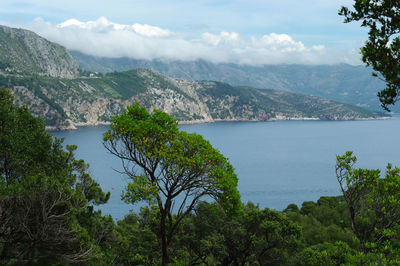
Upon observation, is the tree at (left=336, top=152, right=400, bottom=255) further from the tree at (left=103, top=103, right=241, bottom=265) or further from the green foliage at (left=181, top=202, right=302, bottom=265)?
the green foliage at (left=181, top=202, right=302, bottom=265)

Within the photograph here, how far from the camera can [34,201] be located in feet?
62.8

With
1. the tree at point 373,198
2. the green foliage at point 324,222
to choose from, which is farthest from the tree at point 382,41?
the green foliage at point 324,222

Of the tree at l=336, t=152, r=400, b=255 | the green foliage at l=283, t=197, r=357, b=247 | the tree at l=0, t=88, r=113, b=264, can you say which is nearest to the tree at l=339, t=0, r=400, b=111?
the tree at l=336, t=152, r=400, b=255

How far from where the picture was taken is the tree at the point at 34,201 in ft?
61.6

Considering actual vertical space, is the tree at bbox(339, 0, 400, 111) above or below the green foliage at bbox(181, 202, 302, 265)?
above

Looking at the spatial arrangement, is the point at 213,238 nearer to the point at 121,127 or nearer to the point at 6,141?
the point at 121,127

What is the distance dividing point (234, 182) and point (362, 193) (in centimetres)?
731

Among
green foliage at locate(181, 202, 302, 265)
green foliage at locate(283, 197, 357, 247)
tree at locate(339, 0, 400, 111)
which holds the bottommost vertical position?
green foliage at locate(283, 197, 357, 247)

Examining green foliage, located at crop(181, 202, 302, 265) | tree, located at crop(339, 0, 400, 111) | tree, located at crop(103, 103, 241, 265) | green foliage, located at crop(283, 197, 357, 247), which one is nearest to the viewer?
tree, located at crop(339, 0, 400, 111)

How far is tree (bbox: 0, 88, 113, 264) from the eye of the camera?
1878 cm

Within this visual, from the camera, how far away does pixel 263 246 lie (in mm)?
37562

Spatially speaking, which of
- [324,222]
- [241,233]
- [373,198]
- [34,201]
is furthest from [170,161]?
[324,222]

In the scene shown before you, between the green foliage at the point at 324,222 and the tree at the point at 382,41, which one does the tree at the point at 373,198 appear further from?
the green foliage at the point at 324,222

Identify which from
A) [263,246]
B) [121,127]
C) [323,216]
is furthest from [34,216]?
[323,216]
